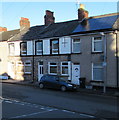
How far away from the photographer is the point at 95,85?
2000 centimetres

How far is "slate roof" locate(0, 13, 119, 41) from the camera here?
20531 millimetres

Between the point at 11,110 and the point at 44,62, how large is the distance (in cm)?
1506

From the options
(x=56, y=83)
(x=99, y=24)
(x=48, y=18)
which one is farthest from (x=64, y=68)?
(x=48, y=18)

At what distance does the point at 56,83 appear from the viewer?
1888 centimetres

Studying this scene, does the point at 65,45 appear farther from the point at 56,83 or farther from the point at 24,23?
the point at 24,23

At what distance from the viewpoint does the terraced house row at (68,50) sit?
63.2ft

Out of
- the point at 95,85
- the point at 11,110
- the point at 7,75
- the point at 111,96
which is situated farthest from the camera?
the point at 7,75

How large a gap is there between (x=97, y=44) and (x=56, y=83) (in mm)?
6135

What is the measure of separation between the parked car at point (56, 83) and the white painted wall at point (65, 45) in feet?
15.1

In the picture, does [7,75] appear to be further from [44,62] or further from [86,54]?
[86,54]

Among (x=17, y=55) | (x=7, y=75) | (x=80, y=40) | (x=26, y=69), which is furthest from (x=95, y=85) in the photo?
(x=7, y=75)

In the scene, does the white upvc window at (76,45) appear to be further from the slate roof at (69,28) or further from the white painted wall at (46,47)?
the white painted wall at (46,47)

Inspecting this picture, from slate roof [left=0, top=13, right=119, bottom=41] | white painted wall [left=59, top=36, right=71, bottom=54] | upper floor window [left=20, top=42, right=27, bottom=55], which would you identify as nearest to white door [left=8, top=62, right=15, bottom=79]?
upper floor window [left=20, top=42, right=27, bottom=55]

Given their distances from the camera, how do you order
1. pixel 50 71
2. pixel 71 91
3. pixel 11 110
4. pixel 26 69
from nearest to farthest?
pixel 11 110 → pixel 71 91 → pixel 50 71 → pixel 26 69
